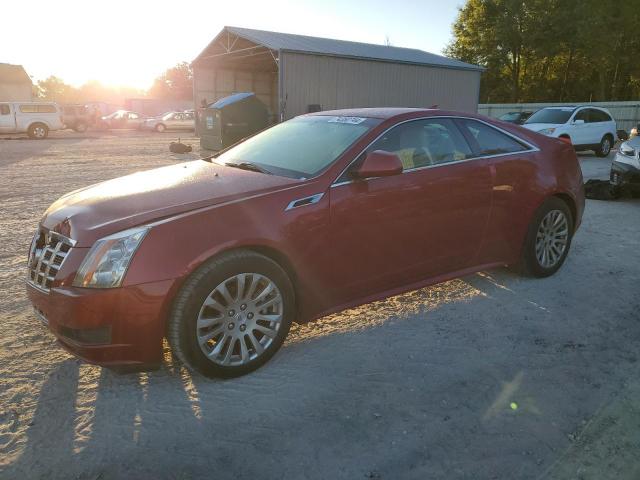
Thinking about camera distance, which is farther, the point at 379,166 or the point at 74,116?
the point at 74,116

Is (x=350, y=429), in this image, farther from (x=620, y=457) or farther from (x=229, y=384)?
(x=620, y=457)

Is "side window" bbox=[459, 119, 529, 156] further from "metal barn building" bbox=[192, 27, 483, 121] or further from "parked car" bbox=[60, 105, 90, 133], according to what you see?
"parked car" bbox=[60, 105, 90, 133]

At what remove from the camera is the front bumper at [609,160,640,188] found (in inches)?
310

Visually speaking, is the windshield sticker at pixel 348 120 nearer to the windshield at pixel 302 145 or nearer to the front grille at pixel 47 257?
the windshield at pixel 302 145

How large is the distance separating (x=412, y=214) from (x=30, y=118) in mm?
26095

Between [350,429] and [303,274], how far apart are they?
1.01 m

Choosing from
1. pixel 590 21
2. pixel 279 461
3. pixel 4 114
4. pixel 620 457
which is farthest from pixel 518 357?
pixel 590 21

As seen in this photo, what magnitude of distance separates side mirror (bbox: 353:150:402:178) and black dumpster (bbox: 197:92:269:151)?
11948mm

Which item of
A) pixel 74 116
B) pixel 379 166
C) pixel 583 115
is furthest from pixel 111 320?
pixel 74 116

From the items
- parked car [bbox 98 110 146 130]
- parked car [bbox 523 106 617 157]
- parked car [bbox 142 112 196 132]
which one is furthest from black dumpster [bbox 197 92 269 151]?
parked car [bbox 98 110 146 130]

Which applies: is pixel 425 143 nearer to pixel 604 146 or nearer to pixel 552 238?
pixel 552 238

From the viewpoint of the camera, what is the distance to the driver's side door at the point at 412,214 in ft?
10.9

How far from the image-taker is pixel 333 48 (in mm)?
21125

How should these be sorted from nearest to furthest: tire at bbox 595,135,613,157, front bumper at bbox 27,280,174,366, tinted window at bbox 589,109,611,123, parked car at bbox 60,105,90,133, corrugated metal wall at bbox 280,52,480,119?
1. front bumper at bbox 27,280,174,366
2. tinted window at bbox 589,109,611,123
3. tire at bbox 595,135,613,157
4. corrugated metal wall at bbox 280,52,480,119
5. parked car at bbox 60,105,90,133
